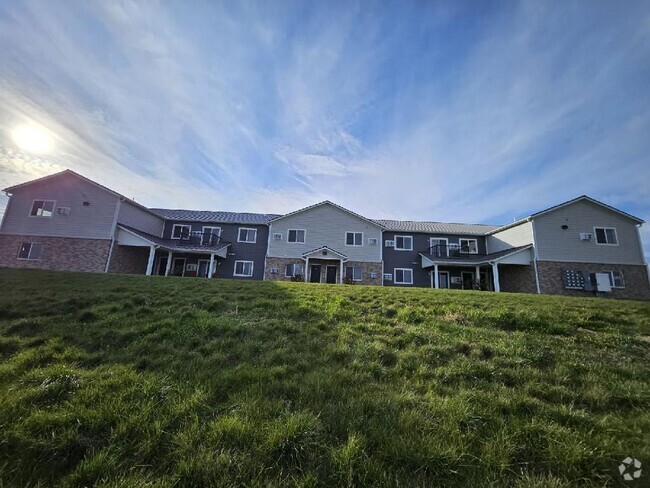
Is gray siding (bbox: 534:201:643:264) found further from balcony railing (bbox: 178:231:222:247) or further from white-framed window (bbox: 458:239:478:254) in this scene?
balcony railing (bbox: 178:231:222:247)

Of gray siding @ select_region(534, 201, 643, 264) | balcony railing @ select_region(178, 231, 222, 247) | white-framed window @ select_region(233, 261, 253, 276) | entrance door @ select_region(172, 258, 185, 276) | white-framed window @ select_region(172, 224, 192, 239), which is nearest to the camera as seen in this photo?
gray siding @ select_region(534, 201, 643, 264)

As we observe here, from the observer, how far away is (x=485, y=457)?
2639 mm

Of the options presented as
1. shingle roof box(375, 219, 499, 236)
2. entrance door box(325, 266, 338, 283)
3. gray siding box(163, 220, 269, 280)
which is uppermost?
shingle roof box(375, 219, 499, 236)

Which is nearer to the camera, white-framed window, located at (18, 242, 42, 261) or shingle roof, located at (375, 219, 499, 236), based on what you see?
white-framed window, located at (18, 242, 42, 261)

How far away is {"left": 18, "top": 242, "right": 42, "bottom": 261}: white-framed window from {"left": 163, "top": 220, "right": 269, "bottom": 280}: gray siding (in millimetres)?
8702

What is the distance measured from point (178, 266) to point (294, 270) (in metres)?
11.4

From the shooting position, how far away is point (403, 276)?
2648 cm

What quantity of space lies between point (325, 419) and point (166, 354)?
308 centimetres

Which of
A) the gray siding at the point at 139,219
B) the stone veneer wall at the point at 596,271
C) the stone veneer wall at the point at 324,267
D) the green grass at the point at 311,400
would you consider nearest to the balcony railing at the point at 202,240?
the gray siding at the point at 139,219

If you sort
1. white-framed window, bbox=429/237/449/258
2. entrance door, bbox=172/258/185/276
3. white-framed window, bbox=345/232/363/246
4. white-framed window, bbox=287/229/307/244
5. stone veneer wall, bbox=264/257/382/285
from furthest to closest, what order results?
1. white-framed window, bbox=429/237/449/258
2. entrance door, bbox=172/258/185/276
3. white-framed window, bbox=287/229/307/244
4. white-framed window, bbox=345/232/363/246
5. stone veneer wall, bbox=264/257/382/285

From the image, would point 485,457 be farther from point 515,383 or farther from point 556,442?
point 515,383

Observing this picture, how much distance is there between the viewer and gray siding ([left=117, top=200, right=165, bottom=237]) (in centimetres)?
2320

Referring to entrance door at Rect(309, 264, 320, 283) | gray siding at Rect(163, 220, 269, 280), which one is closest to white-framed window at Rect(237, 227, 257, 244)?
gray siding at Rect(163, 220, 269, 280)

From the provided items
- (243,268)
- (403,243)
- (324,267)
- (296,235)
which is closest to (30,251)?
(243,268)
